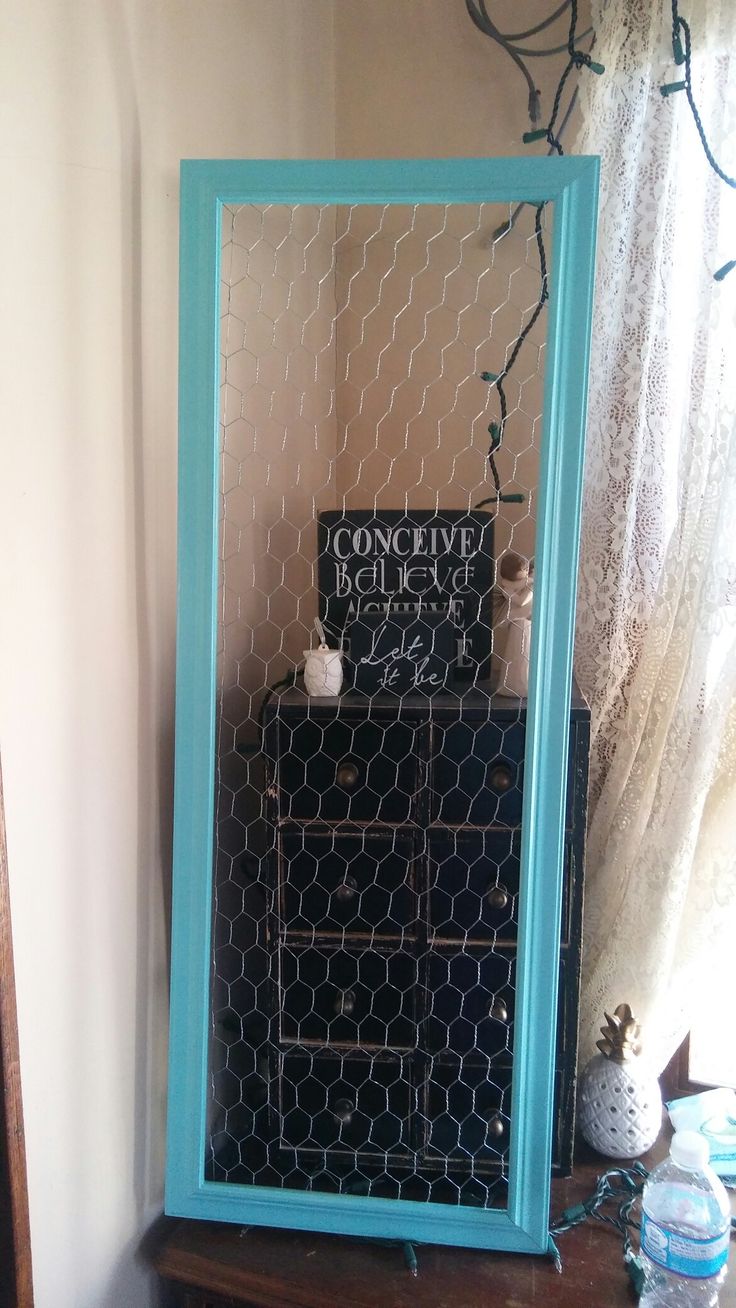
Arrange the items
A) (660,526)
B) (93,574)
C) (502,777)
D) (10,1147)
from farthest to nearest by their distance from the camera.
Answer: (660,526), (502,777), (93,574), (10,1147)

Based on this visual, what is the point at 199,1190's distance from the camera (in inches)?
42.6

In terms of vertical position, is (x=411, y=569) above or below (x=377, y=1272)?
above

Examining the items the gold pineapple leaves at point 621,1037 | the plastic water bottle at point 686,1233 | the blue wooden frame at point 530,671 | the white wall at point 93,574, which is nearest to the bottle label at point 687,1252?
the plastic water bottle at point 686,1233

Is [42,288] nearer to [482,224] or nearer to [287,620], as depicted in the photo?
[287,620]

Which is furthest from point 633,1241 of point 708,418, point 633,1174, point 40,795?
point 708,418

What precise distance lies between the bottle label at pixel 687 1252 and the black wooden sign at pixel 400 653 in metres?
0.62

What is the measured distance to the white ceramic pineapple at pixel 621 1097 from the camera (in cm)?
122

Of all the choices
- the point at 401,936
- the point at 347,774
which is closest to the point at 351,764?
the point at 347,774

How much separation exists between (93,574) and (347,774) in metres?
0.36

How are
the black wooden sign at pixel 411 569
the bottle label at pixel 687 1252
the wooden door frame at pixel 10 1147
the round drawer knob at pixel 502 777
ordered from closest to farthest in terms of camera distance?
the wooden door frame at pixel 10 1147 < the bottle label at pixel 687 1252 < the round drawer knob at pixel 502 777 < the black wooden sign at pixel 411 569

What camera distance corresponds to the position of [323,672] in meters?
1.14

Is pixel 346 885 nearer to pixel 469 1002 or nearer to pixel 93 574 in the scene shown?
pixel 469 1002

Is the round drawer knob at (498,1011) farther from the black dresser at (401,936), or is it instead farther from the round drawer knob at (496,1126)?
the round drawer knob at (496,1126)

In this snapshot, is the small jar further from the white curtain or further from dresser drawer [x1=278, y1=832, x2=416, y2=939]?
the white curtain
